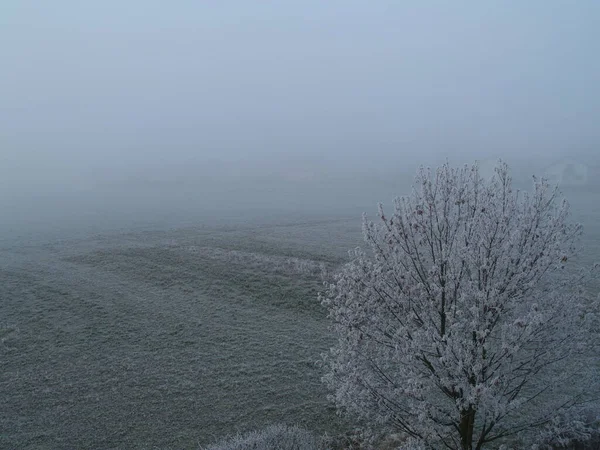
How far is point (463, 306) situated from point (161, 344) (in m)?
16.4

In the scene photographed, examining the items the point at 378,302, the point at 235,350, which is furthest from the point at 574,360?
the point at 235,350

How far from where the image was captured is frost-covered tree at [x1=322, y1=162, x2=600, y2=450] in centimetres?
848

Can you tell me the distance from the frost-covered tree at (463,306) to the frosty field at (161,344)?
613 centimetres

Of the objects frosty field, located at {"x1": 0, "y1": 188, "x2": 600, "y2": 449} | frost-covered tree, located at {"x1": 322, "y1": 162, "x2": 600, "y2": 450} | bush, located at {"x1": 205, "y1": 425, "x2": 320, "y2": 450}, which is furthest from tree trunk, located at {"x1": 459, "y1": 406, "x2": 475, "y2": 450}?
frosty field, located at {"x1": 0, "y1": 188, "x2": 600, "y2": 449}

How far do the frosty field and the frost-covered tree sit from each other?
6128 millimetres

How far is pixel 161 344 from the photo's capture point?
20.9 meters

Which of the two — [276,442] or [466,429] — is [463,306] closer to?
[466,429]

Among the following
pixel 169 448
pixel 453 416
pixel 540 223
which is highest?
pixel 540 223

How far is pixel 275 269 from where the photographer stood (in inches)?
1222

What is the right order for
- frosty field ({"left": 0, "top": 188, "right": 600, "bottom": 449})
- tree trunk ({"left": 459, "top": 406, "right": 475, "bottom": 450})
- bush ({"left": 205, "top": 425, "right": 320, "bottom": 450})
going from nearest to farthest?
tree trunk ({"left": 459, "top": 406, "right": 475, "bottom": 450}) → bush ({"left": 205, "top": 425, "right": 320, "bottom": 450}) → frosty field ({"left": 0, "top": 188, "right": 600, "bottom": 449})

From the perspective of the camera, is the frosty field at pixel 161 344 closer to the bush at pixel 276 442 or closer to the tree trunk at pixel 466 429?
the bush at pixel 276 442

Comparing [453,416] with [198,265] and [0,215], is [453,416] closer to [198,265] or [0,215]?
[198,265]

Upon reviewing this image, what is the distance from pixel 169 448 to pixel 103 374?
6414mm

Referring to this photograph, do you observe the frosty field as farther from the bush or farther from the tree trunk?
the tree trunk
